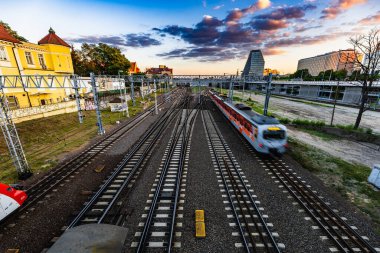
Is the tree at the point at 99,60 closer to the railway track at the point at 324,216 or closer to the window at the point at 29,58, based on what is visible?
the window at the point at 29,58

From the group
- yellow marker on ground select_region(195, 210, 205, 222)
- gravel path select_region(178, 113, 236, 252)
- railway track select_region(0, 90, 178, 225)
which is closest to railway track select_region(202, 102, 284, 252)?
gravel path select_region(178, 113, 236, 252)

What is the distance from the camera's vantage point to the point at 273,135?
13.8 meters

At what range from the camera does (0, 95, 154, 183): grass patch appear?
14.0 meters

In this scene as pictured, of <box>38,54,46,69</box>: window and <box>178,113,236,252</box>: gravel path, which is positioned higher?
<box>38,54,46,69</box>: window

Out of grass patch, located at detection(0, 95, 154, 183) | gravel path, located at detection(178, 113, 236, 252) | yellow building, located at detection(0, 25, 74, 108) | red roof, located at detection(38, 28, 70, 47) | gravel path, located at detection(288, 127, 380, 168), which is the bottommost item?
gravel path, located at detection(288, 127, 380, 168)

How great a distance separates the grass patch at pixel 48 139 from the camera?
14.0m

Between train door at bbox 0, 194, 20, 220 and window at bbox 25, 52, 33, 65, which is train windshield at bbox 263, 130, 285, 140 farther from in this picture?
window at bbox 25, 52, 33, 65

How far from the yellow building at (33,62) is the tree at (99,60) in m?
23.4

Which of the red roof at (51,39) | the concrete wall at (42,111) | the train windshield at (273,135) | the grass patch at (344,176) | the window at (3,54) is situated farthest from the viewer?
the red roof at (51,39)

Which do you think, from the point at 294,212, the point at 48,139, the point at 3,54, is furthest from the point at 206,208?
the point at 3,54

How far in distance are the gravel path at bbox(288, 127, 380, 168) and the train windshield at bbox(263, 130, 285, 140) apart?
24.5 feet

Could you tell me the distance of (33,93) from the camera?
29172 mm

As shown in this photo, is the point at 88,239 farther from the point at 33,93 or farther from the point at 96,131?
the point at 33,93

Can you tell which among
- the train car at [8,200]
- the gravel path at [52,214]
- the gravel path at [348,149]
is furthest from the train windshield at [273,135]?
the train car at [8,200]
